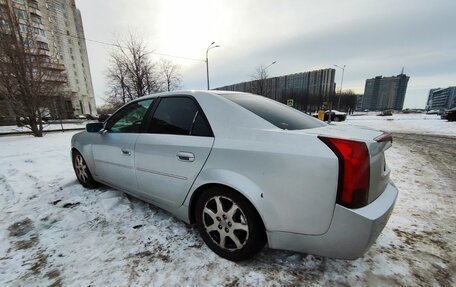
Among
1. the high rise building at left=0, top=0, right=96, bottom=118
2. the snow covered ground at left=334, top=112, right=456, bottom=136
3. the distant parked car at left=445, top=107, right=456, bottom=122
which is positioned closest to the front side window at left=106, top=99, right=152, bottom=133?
the snow covered ground at left=334, top=112, right=456, bottom=136

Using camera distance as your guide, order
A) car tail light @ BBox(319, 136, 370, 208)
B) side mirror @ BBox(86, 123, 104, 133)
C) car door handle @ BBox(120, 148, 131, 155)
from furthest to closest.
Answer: side mirror @ BBox(86, 123, 104, 133) → car door handle @ BBox(120, 148, 131, 155) → car tail light @ BBox(319, 136, 370, 208)

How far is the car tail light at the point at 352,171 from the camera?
1.45 m

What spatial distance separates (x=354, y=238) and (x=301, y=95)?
192ft

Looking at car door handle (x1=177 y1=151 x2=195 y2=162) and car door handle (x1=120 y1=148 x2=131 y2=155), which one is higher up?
car door handle (x1=177 y1=151 x2=195 y2=162)

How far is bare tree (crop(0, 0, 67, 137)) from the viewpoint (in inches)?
413

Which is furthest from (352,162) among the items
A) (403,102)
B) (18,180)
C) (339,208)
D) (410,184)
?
(403,102)

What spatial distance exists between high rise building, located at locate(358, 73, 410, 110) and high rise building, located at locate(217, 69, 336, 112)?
63243mm

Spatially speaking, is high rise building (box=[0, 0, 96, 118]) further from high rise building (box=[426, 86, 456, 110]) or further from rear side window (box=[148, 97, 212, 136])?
high rise building (box=[426, 86, 456, 110])

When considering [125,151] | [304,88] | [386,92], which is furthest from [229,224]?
[386,92]

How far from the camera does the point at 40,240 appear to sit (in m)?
2.40

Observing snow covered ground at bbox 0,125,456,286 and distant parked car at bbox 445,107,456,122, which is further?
distant parked car at bbox 445,107,456,122

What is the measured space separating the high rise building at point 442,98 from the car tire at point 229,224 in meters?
143

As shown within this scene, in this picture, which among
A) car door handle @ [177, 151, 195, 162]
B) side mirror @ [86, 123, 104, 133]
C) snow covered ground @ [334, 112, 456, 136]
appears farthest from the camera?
snow covered ground @ [334, 112, 456, 136]

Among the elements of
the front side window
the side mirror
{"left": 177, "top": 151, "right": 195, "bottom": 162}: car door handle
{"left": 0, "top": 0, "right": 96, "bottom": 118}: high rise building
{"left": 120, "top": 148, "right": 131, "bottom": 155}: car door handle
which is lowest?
{"left": 120, "top": 148, "right": 131, "bottom": 155}: car door handle
